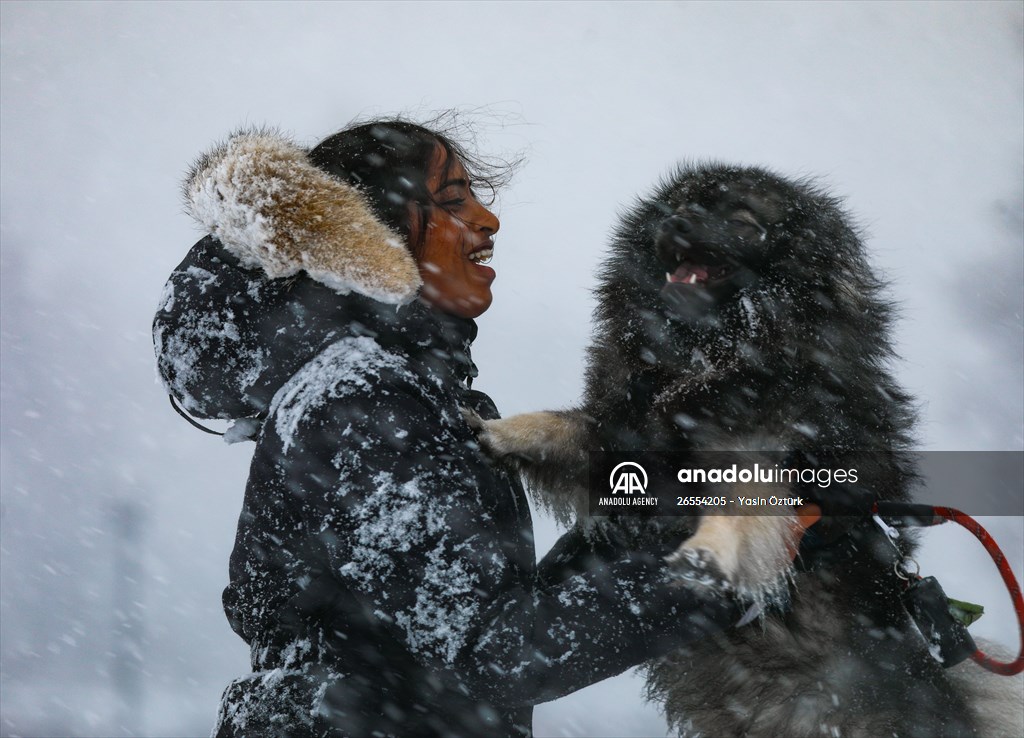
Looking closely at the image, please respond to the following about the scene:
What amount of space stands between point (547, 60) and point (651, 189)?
6527mm

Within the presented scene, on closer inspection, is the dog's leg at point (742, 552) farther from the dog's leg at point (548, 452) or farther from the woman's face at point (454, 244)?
the woman's face at point (454, 244)

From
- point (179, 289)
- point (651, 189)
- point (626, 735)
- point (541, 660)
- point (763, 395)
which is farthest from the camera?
point (626, 735)

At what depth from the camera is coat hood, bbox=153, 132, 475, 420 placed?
1.71m

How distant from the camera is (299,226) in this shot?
1705 mm

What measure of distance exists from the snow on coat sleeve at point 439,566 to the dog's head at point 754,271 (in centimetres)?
90

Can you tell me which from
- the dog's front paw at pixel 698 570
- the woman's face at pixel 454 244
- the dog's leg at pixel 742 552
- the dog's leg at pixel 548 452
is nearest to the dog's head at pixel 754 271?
the dog's leg at pixel 548 452

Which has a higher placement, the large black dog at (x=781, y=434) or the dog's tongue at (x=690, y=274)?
the dog's tongue at (x=690, y=274)

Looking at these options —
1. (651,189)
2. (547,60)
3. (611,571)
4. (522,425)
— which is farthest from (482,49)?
(611,571)

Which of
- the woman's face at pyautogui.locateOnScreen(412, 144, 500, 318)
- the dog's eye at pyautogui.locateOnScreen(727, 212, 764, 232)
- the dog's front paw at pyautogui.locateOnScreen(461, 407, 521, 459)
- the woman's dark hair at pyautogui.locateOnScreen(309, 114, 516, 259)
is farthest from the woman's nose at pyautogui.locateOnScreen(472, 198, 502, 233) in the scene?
the dog's eye at pyautogui.locateOnScreen(727, 212, 764, 232)

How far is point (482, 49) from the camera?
8633 mm

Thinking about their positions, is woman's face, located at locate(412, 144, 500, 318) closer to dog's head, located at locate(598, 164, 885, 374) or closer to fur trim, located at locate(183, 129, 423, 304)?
fur trim, located at locate(183, 129, 423, 304)

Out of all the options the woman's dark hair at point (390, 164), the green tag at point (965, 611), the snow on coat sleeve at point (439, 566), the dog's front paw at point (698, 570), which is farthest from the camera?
the green tag at point (965, 611)

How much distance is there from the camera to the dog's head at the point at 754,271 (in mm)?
2312

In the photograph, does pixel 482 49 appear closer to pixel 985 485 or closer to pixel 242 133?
pixel 985 485
